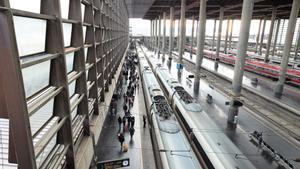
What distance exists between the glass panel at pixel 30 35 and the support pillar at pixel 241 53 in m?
15.9

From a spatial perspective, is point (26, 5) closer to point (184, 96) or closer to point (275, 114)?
point (184, 96)

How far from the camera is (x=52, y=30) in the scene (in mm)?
5258

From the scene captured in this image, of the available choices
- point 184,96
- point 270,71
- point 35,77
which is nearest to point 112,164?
point 35,77

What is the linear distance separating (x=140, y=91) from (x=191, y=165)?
1888 cm

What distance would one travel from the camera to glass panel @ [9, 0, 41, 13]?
4.07 meters

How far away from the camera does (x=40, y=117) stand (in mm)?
5438

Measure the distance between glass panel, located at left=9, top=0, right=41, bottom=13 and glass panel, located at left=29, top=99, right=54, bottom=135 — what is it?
2669 mm

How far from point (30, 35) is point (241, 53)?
1647 centimetres

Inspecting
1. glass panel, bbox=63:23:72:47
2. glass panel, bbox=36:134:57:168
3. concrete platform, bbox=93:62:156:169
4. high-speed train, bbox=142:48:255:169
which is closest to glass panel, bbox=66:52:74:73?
glass panel, bbox=63:23:72:47

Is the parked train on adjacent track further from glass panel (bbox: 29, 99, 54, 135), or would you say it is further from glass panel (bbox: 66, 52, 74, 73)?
glass panel (bbox: 29, 99, 54, 135)

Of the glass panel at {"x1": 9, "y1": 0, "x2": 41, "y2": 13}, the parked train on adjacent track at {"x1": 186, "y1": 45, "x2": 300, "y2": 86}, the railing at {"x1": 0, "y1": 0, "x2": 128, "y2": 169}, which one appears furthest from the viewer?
the parked train on adjacent track at {"x1": 186, "y1": 45, "x2": 300, "y2": 86}

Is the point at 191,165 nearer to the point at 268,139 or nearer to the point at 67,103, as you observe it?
the point at 67,103

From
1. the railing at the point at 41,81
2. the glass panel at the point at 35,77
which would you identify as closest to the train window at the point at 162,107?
the railing at the point at 41,81

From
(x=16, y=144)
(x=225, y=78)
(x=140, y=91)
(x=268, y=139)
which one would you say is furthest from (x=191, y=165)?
(x=225, y=78)
